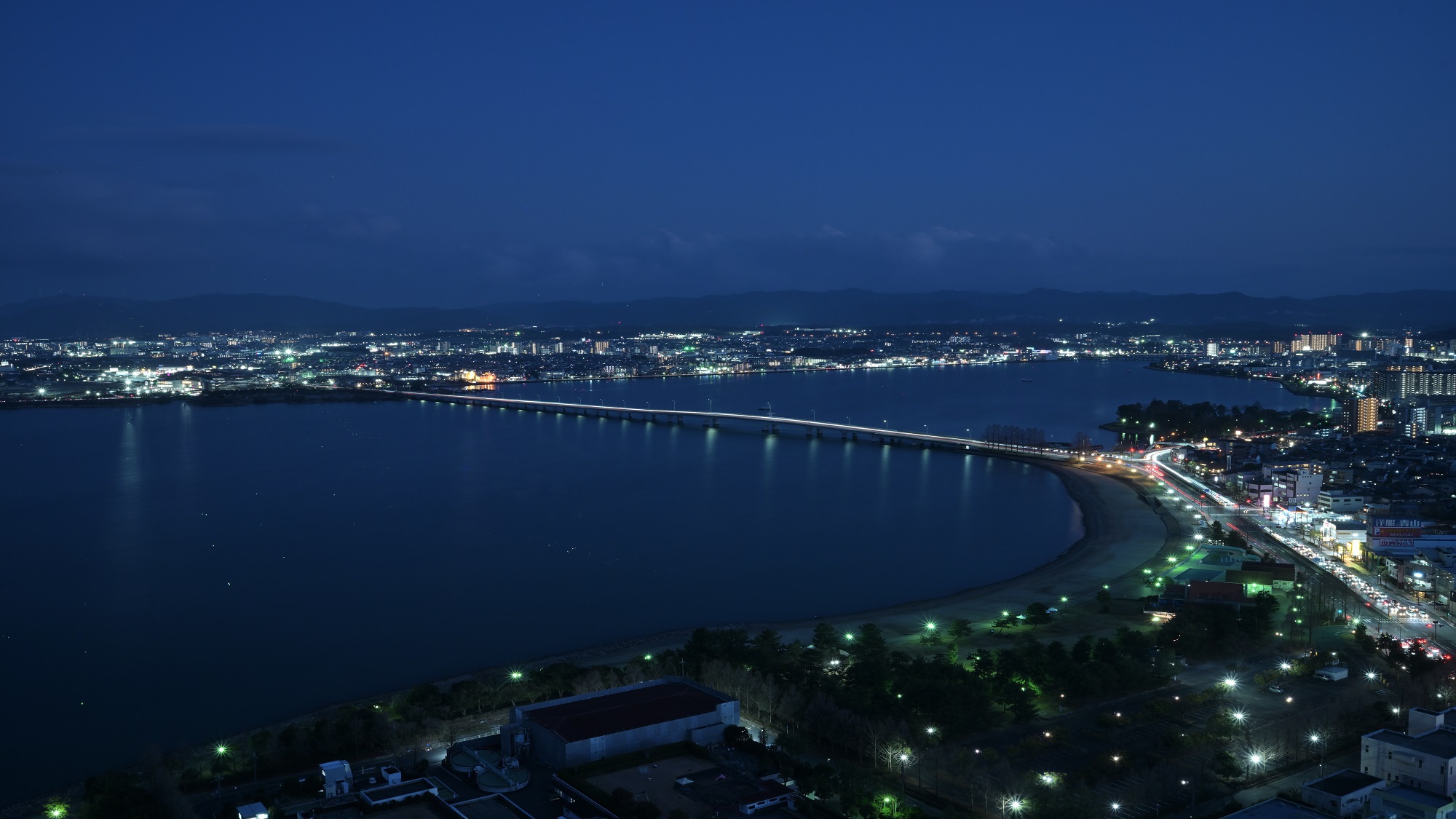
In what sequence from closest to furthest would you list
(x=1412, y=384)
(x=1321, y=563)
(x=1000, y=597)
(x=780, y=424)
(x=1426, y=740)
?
(x=1426, y=740) → (x=1000, y=597) → (x=1321, y=563) → (x=780, y=424) → (x=1412, y=384)

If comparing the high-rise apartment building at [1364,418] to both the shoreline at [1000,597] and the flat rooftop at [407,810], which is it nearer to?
the shoreline at [1000,597]

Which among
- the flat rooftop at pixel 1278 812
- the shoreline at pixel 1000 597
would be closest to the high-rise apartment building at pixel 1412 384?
the shoreline at pixel 1000 597

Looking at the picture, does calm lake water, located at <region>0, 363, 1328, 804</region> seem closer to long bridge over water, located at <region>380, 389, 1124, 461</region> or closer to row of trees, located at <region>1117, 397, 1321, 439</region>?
long bridge over water, located at <region>380, 389, 1124, 461</region>

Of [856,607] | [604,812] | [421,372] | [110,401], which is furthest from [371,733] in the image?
[421,372]

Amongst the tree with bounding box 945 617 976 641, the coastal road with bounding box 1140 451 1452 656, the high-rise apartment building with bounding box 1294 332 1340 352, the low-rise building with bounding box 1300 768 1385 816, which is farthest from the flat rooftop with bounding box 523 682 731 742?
the high-rise apartment building with bounding box 1294 332 1340 352

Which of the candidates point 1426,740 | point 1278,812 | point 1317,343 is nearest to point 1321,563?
point 1426,740

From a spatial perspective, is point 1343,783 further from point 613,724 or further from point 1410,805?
point 613,724
